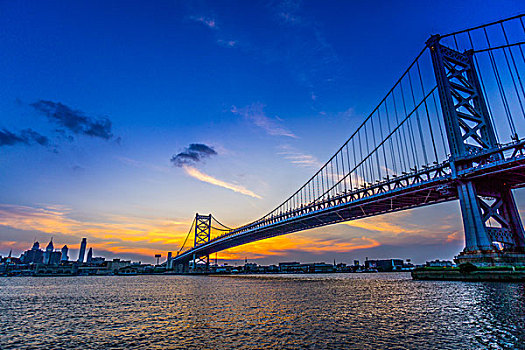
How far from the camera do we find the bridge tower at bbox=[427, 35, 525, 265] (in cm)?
2952

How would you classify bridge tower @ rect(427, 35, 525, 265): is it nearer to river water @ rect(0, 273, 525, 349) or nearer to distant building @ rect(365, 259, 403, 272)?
river water @ rect(0, 273, 525, 349)

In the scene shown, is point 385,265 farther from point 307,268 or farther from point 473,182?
point 473,182

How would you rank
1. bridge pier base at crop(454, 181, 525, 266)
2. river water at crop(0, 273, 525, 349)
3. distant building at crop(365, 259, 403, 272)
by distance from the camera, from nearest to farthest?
river water at crop(0, 273, 525, 349)
bridge pier base at crop(454, 181, 525, 266)
distant building at crop(365, 259, 403, 272)

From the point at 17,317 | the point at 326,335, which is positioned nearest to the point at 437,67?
the point at 326,335

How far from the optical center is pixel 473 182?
31.8m

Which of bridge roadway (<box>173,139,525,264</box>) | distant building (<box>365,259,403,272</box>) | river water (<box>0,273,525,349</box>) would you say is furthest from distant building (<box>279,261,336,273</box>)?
river water (<box>0,273,525,349</box>)

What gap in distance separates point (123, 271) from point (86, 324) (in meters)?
155

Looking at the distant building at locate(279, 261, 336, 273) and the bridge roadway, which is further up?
the bridge roadway

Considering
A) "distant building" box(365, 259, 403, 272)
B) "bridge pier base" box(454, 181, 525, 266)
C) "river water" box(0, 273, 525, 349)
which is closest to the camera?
"river water" box(0, 273, 525, 349)

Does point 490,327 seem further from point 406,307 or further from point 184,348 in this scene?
point 184,348

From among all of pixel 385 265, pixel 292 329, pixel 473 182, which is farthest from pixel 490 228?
pixel 385 265

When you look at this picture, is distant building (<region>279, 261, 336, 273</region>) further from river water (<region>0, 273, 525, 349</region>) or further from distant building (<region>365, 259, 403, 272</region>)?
river water (<region>0, 273, 525, 349</region>)

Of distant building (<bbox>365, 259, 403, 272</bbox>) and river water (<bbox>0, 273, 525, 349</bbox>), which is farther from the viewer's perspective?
distant building (<bbox>365, 259, 403, 272</bbox>)

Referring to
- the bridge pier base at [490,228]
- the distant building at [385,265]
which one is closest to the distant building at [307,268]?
the distant building at [385,265]
